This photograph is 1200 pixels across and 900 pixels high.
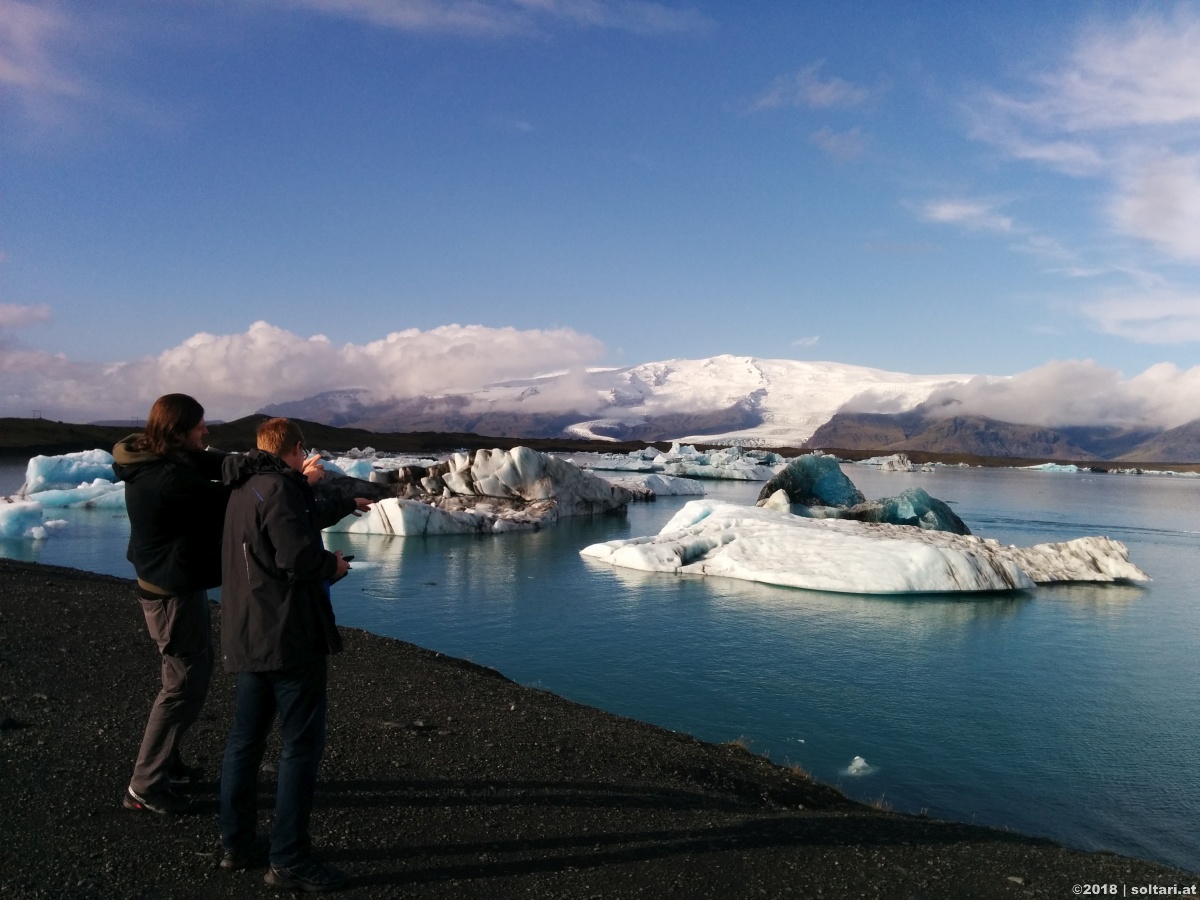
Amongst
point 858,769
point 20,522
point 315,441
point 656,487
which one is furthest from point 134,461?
point 315,441

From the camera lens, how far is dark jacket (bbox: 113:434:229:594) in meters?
4.33

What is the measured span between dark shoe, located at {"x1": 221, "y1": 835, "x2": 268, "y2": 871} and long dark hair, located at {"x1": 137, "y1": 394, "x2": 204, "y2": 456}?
80.3 inches

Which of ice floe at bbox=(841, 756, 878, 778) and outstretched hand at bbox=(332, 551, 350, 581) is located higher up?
outstretched hand at bbox=(332, 551, 350, 581)

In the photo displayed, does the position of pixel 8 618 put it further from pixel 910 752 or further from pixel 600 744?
pixel 910 752

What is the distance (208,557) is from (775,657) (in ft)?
37.3

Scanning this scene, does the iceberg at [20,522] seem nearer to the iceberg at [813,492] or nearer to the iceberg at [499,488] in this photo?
the iceberg at [499,488]

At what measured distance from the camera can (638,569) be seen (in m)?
23.1

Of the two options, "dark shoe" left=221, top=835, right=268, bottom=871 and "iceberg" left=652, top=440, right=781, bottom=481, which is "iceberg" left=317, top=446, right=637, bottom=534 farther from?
"iceberg" left=652, top=440, right=781, bottom=481

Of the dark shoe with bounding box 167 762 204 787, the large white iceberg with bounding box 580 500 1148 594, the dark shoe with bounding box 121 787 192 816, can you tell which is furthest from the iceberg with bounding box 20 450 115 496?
the dark shoe with bounding box 121 787 192 816

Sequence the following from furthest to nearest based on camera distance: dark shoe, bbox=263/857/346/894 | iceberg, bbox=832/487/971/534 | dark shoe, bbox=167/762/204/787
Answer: iceberg, bbox=832/487/971/534 < dark shoe, bbox=167/762/204/787 < dark shoe, bbox=263/857/346/894

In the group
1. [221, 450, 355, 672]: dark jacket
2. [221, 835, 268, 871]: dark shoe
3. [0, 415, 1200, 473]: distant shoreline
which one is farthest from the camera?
[0, 415, 1200, 473]: distant shoreline

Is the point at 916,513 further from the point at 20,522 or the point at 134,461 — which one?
the point at 20,522

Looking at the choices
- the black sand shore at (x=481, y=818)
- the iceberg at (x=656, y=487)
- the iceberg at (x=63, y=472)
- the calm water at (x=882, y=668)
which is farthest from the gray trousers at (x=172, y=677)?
the iceberg at (x=656, y=487)

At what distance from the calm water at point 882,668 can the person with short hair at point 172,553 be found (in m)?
6.70
